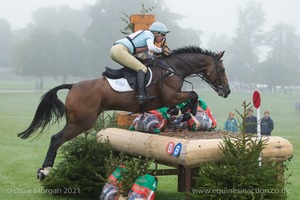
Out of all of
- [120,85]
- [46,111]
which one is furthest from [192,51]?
[46,111]

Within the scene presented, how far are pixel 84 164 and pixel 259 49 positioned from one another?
3624 inches

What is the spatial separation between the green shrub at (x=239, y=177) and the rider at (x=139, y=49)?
1569 millimetres

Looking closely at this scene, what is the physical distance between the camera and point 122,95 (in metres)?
7.07

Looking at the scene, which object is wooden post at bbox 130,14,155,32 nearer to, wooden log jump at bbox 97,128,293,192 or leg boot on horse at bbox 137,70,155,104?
wooden log jump at bbox 97,128,293,192

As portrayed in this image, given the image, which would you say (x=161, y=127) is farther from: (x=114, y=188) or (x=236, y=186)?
(x=236, y=186)

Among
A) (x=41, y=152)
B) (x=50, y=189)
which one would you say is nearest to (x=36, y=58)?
(x=41, y=152)

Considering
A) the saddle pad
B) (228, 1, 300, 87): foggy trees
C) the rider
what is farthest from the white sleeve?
(228, 1, 300, 87): foggy trees

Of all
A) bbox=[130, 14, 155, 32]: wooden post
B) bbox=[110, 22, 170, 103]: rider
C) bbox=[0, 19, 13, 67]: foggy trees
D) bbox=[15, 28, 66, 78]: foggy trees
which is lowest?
bbox=[110, 22, 170, 103]: rider

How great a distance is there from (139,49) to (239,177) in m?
2.52

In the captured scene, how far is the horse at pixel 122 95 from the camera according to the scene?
7.05 m

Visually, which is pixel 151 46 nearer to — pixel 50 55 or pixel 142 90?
pixel 142 90

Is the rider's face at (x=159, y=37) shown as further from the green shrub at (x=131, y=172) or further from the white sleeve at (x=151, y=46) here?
the green shrub at (x=131, y=172)

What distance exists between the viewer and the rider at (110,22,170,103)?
7031 millimetres

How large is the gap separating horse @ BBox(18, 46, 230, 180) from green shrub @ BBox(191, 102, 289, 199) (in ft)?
4.95
